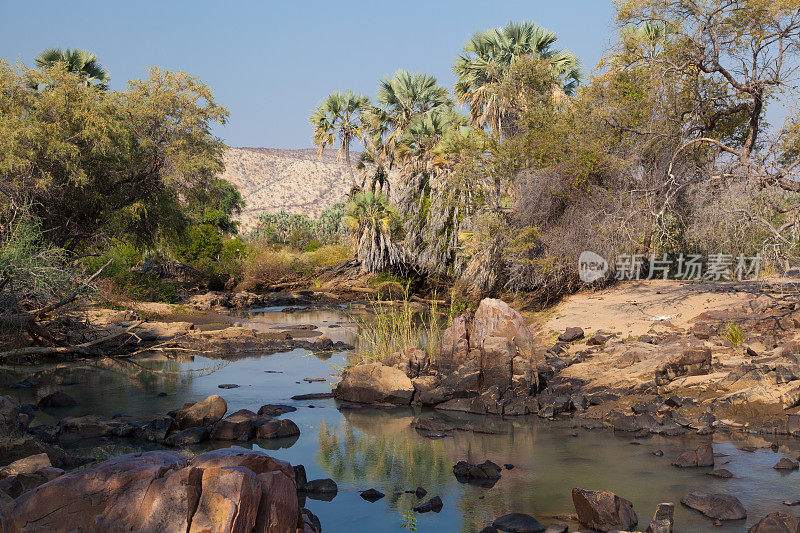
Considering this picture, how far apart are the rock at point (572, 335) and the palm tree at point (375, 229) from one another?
15.0 meters

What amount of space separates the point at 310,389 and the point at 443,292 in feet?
55.7

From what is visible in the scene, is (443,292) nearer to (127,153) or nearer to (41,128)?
(127,153)

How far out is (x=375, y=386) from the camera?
10836 millimetres

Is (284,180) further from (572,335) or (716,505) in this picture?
(716,505)

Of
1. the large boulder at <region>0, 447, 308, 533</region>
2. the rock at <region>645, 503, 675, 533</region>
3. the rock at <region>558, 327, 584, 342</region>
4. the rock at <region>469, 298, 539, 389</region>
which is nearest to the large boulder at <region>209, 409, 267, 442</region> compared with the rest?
the rock at <region>469, 298, 539, 389</region>

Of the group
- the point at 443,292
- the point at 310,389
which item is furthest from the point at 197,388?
the point at 443,292

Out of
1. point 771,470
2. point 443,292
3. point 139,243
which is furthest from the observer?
point 443,292

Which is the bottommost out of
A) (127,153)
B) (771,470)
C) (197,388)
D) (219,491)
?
(197,388)

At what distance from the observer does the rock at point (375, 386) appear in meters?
10.7

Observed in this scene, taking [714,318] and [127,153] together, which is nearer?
[714,318]

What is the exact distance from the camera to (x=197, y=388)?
39.4 feet

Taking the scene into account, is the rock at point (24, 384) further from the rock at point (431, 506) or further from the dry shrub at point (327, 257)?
the dry shrub at point (327, 257)

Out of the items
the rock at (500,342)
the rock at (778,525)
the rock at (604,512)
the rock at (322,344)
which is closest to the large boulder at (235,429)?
the rock at (500,342)

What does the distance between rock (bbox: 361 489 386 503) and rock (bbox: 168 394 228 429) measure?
3.29m
